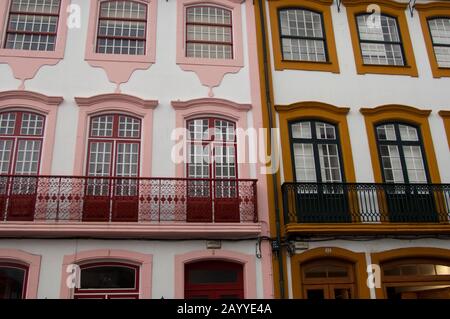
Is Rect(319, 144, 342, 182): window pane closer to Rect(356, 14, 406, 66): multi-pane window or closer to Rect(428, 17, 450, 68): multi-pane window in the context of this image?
Rect(356, 14, 406, 66): multi-pane window

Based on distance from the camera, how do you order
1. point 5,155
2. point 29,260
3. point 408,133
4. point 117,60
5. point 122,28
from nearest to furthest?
point 29,260 → point 5,155 → point 117,60 → point 408,133 → point 122,28

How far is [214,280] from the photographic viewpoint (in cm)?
961

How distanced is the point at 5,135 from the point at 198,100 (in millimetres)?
4319

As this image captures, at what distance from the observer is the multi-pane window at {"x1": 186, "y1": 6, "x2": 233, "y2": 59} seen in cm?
1157

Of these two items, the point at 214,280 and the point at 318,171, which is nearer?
the point at 214,280

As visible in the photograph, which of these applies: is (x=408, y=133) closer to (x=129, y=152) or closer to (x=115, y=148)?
(x=129, y=152)

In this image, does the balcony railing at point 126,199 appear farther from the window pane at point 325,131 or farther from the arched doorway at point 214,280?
the window pane at point 325,131

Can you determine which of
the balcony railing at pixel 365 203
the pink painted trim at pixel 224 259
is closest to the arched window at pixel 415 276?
the balcony railing at pixel 365 203

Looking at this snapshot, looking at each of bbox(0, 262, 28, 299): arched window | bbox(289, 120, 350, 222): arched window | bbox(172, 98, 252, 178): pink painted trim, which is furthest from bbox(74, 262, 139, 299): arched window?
bbox(289, 120, 350, 222): arched window

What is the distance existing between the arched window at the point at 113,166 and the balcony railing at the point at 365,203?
10.9ft

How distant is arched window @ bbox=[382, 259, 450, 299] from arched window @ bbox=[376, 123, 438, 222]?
3.17 feet

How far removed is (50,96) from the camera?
1027 centimetres

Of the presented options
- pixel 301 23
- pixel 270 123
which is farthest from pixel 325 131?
pixel 301 23

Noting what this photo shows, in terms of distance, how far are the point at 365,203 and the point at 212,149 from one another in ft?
11.9
